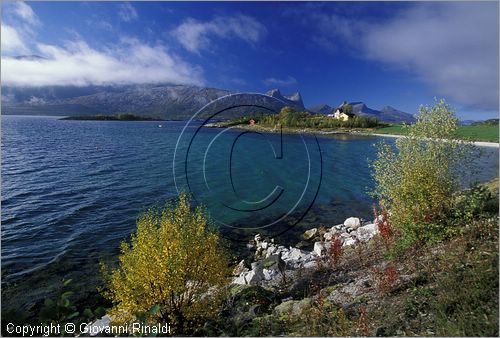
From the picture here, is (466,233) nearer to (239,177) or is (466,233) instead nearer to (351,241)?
(351,241)

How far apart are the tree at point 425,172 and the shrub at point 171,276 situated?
9127mm

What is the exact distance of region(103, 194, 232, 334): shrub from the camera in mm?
12016

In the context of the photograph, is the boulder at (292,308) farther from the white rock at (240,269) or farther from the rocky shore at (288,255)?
the white rock at (240,269)

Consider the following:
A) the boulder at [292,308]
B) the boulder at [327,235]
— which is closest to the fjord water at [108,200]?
the boulder at [327,235]

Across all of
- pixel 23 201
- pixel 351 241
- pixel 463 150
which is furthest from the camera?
pixel 23 201

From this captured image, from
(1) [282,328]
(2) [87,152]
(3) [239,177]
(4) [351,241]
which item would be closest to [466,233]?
(1) [282,328]

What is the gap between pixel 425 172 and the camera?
1545 centimetres

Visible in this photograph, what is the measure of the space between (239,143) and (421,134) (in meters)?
92.2

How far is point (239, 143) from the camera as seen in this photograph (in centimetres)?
10856

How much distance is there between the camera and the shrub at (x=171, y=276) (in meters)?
12.0

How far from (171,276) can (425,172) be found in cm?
1226

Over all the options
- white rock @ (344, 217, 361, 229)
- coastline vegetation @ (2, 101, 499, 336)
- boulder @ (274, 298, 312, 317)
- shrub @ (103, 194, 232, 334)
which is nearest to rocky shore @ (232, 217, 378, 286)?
white rock @ (344, 217, 361, 229)

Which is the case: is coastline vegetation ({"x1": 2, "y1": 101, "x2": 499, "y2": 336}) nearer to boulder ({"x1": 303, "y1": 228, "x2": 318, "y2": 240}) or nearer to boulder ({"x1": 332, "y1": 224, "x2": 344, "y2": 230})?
boulder ({"x1": 303, "y1": 228, "x2": 318, "y2": 240})

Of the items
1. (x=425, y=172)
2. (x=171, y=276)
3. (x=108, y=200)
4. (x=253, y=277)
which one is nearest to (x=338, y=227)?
(x=253, y=277)
